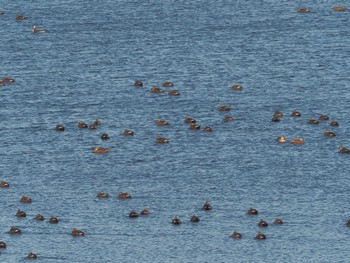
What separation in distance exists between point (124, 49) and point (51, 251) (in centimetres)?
Result: 4622

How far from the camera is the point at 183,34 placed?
161 metres

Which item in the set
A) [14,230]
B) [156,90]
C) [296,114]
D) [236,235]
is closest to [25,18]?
[156,90]

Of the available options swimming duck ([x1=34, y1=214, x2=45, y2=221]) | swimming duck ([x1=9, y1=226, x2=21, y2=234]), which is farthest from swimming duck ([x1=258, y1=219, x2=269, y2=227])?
swimming duck ([x1=9, y1=226, x2=21, y2=234])

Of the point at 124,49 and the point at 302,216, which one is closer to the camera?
the point at 302,216

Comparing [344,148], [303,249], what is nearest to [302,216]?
[303,249]

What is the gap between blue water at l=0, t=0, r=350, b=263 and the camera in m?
116

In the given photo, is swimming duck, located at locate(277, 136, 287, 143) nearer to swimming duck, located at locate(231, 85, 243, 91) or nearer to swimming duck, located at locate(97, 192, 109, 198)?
swimming duck, located at locate(231, 85, 243, 91)

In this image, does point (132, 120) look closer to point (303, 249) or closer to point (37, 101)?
point (37, 101)

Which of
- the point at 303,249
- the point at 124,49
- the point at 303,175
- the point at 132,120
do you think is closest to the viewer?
the point at 303,249

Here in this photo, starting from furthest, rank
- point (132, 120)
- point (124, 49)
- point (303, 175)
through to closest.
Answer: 1. point (124, 49)
2. point (132, 120)
3. point (303, 175)

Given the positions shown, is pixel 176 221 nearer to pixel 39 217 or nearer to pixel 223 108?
pixel 39 217

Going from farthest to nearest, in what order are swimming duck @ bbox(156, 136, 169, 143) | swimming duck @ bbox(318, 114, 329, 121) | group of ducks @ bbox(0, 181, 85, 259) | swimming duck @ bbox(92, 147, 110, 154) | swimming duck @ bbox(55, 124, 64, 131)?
swimming duck @ bbox(318, 114, 329, 121)
swimming duck @ bbox(55, 124, 64, 131)
swimming duck @ bbox(156, 136, 169, 143)
swimming duck @ bbox(92, 147, 110, 154)
group of ducks @ bbox(0, 181, 85, 259)

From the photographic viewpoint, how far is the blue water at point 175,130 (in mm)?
115875

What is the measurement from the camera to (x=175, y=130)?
447ft
